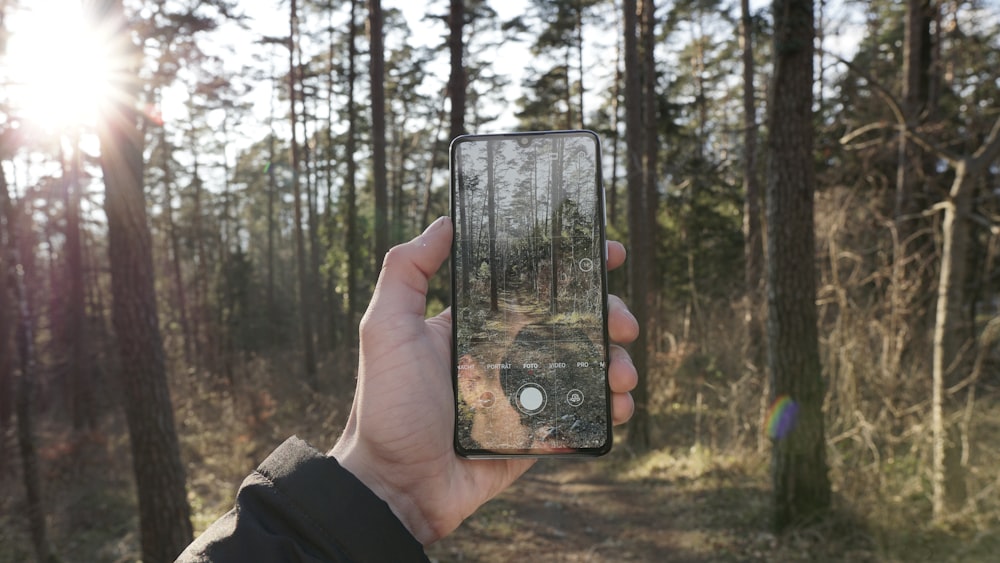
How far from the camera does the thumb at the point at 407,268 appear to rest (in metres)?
1.99

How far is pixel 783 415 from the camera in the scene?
5.92 meters

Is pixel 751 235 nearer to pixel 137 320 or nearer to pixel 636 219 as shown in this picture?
pixel 636 219

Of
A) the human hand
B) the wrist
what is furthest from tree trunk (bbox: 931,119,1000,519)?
the wrist

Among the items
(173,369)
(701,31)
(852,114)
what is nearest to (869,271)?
(852,114)

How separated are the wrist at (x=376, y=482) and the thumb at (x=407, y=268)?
446mm

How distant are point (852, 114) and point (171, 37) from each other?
45.6ft

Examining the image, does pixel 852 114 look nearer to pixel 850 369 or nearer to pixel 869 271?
pixel 869 271

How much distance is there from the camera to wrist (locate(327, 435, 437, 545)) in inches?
77.1

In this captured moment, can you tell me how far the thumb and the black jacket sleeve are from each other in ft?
1.91

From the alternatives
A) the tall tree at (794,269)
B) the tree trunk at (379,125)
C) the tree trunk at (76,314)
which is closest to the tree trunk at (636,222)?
the tall tree at (794,269)

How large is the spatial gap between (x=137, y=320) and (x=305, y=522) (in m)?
4.90

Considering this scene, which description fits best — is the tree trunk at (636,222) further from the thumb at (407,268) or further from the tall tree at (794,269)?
the thumb at (407,268)

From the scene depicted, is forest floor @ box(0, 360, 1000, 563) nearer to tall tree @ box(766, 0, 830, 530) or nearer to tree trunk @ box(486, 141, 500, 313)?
tall tree @ box(766, 0, 830, 530)

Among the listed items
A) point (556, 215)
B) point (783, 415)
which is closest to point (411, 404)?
point (556, 215)
